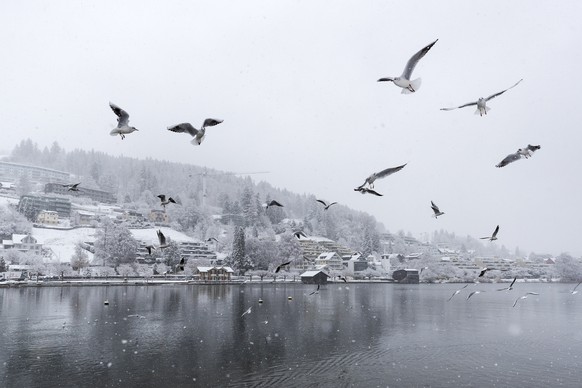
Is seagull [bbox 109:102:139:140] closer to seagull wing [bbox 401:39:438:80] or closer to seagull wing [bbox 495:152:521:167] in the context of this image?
Result: seagull wing [bbox 401:39:438:80]

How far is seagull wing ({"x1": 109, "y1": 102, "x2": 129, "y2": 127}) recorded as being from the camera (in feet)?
30.5

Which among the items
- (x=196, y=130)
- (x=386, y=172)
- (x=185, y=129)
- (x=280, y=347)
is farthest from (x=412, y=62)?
(x=280, y=347)

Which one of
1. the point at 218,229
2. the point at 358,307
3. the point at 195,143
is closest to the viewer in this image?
the point at 195,143

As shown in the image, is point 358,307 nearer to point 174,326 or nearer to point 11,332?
point 174,326

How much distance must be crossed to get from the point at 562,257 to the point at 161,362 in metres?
145

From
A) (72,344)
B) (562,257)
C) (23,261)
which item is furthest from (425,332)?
(562,257)

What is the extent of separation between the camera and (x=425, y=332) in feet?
113

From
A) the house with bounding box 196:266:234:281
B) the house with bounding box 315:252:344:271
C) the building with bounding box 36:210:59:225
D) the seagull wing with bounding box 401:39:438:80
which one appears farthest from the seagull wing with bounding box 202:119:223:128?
the building with bounding box 36:210:59:225

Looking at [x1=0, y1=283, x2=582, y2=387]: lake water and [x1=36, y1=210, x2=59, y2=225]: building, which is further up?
[x1=36, y1=210, x2=59, y2=225]: building

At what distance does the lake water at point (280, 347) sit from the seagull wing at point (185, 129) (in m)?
14.9

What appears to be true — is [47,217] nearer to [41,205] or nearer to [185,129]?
[41,205]

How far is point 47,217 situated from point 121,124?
14522cm

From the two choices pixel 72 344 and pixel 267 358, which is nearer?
pixel 267 358

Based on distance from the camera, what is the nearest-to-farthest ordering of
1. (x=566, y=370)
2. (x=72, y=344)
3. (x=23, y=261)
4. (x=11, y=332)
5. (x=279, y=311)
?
(x=566, y=370) → (x=72, y=344) → (x=11, y=332) → (x=279, y=311) → (x=23, y=261)
